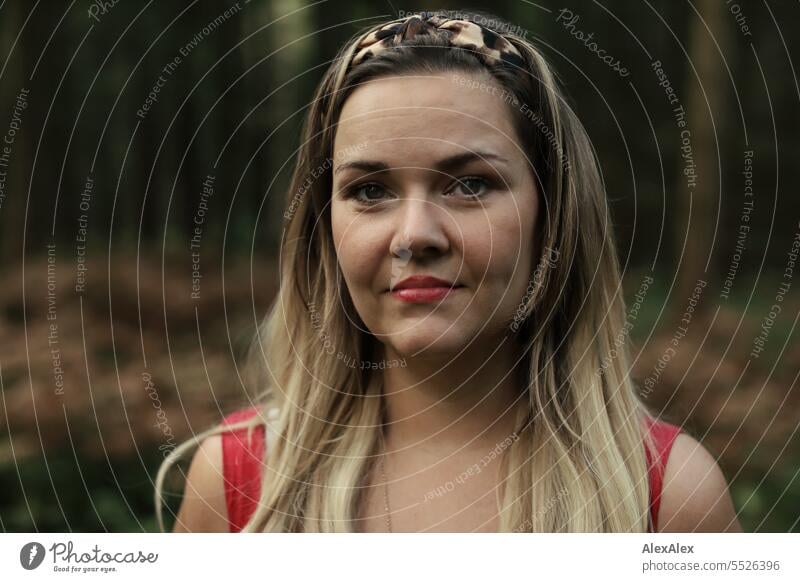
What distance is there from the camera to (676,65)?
17.1 feet

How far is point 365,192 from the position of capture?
4.54 feet

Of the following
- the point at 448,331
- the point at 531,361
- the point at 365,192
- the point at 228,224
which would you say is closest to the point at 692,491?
the point at 531,361

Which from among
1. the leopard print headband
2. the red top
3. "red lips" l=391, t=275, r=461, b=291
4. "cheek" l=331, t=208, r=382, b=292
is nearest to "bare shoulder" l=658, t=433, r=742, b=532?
the red top

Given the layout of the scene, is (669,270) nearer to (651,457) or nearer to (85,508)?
(85,508)

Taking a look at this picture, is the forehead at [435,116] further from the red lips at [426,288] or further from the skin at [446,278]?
the red lips at [426,288]

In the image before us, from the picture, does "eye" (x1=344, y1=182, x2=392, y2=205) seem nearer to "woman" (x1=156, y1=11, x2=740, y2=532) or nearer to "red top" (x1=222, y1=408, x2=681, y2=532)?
"woman" (x1=156, y1=11, x2=740, y2=532)

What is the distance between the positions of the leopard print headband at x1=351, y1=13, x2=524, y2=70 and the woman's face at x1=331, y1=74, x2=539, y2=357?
53mm

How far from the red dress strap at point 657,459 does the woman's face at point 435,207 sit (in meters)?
0.34

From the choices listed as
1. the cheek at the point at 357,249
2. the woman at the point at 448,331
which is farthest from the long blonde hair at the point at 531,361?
the cheek at the point at 357,249

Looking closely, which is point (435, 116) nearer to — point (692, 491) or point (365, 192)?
point (365, 192)

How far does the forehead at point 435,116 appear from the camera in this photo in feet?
4.20

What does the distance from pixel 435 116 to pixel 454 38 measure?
15cm
